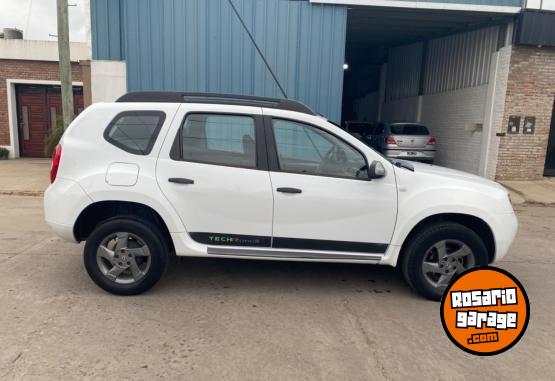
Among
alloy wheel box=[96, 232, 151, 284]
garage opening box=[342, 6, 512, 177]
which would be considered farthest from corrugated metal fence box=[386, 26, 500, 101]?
alloy wheel box=[96, 232, 151, 284]

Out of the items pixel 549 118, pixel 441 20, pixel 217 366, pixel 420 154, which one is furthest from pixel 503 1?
pixel 217 366

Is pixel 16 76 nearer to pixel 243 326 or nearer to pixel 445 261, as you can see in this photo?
pixel 243 326

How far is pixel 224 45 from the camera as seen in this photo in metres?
10.8

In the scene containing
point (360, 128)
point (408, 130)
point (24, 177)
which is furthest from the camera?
point (360, 128)

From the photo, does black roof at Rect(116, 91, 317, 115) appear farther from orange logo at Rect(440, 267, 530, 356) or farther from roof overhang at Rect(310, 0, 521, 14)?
roof overhang at Rect(310, 0, 521, 14)

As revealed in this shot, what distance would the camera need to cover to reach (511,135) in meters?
12.0

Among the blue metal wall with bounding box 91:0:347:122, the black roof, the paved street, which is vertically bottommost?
the paved street

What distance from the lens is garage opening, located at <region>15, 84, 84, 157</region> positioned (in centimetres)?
1619

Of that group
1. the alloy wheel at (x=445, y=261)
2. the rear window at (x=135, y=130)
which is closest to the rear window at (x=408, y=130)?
the alloy wheel at (x=445, y=261)

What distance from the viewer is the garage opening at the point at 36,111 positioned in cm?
1619

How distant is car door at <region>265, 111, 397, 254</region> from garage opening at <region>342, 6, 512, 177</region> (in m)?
8.42

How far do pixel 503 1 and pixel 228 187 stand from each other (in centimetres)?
1077

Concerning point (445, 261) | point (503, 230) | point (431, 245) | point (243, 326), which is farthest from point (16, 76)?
point (503, 230)

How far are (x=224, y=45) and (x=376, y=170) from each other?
803 cm
